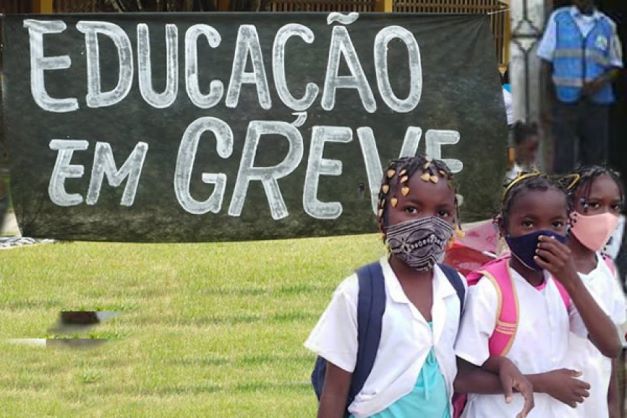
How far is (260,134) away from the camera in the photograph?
625 cm

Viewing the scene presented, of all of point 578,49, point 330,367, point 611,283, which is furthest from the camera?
point 578,49

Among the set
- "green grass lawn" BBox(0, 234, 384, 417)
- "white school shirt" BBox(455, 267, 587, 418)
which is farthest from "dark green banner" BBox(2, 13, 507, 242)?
"white school shirt" BBox(455, 267, 587, 418)

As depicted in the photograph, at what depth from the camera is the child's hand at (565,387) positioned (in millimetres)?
3293

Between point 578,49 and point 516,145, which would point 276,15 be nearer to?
point 578,49

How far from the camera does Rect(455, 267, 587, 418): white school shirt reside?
10.7 ft

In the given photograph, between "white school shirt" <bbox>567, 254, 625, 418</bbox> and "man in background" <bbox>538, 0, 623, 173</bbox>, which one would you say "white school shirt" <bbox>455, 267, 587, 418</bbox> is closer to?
"white school shirt" <bbox>567, 254, 625, 418</bbox>

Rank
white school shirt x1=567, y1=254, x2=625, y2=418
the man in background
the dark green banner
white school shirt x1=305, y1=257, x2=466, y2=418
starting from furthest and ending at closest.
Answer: the dark green banner < the man in background < white school shirt x1=567, y1=254, x2=625, y2=418 < white school shirt x1=305, y1=257, x2=466, y2=418

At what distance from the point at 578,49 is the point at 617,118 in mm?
1967

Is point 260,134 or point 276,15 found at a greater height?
point 276,15

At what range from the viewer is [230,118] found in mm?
6207

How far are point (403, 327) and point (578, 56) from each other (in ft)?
9.58

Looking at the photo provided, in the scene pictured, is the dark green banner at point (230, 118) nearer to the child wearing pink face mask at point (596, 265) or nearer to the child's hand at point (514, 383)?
the child wearing pink face mask at point (596, 265)

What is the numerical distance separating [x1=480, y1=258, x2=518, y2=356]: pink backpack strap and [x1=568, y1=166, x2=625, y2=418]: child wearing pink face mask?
20 cm

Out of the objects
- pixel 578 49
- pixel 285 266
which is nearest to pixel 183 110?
pixel 578 49
